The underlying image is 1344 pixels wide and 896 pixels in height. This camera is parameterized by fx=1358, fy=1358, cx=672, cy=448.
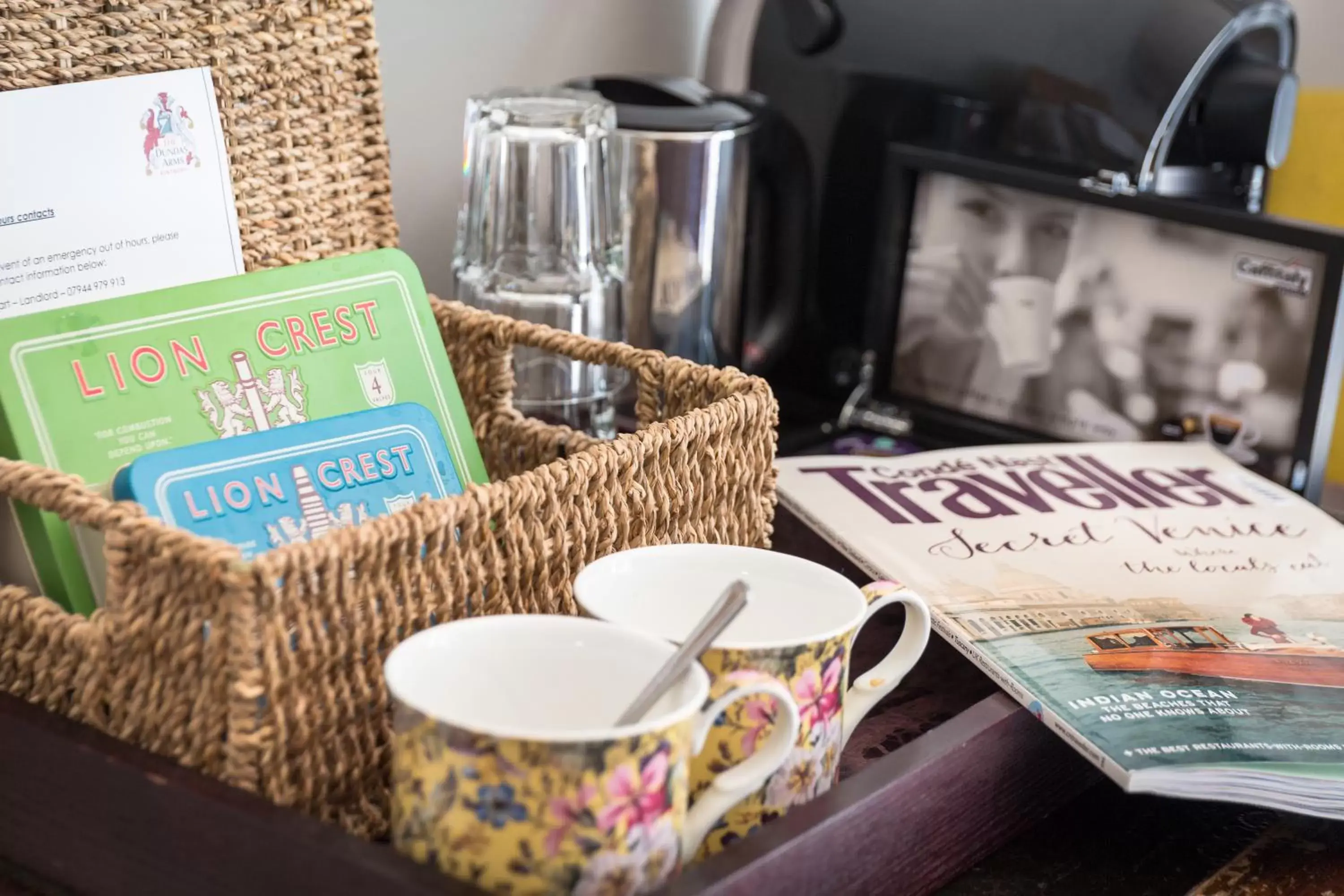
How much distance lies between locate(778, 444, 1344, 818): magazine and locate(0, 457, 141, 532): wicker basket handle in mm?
387

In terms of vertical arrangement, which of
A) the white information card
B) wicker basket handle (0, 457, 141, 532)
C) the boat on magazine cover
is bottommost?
the boat on magazine cover

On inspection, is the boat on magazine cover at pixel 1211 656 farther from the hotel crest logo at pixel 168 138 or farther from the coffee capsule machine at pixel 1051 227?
the hotel crest logo at pixel 168 138

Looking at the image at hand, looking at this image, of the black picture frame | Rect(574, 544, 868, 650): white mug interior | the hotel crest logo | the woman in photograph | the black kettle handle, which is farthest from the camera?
the black kettle handle

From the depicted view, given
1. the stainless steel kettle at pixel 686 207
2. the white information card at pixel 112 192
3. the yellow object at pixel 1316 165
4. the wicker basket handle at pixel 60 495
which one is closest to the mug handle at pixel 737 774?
the wicker basket handle at pixel 60 495

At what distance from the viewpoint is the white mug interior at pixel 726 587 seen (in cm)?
57

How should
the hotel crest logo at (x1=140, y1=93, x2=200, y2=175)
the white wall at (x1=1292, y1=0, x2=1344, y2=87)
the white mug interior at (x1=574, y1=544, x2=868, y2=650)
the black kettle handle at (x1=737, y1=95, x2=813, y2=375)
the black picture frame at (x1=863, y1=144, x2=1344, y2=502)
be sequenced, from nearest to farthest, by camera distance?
the white mug interior at (x1=574, y1=544, x2=868, y2=650) < the hotel crest logo at (x1=140, y1=93, x2=200, y2=175) < the black picture frame at (x1=863, y1=144, x2=1344, y2=502) < the black kettle handle at (x1=737, y1=95, x2=813, y2=375) < the white wall at (x1=1292, y1=0, x2=1344, y2=87)

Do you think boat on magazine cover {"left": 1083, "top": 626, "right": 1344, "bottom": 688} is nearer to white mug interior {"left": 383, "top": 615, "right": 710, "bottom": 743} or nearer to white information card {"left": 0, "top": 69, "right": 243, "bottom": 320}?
white mug interior {"left": 383, "top": 615, "right": 710, "bottom": 743}

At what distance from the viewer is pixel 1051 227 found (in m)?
1.00

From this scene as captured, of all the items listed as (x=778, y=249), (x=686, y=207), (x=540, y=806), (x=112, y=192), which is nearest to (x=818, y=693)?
(x=540, y=806)

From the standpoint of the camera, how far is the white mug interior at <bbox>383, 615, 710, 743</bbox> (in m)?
0.49

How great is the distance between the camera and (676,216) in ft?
3.26

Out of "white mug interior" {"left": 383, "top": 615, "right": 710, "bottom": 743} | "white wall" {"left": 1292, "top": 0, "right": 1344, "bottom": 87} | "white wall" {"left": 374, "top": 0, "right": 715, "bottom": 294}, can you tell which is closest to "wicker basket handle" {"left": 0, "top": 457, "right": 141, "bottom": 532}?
"white mug interior" {"left": 383, "top": 615, "right": 710, "bottom": 743}

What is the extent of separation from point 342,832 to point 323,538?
3.9 inches

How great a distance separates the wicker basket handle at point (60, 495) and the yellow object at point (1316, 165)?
991mm
